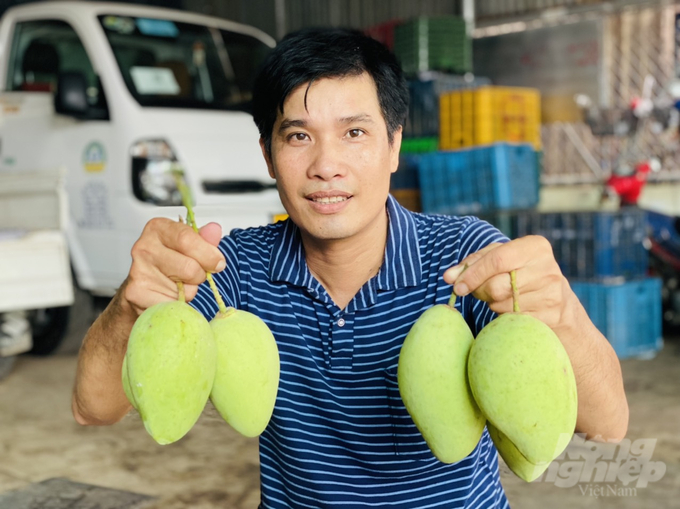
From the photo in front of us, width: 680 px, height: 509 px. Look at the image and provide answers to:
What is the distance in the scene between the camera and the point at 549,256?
110cm

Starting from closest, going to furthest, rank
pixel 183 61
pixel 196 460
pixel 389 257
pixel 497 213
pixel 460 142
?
pixel 389 257 < pixel 196 460 < pixel 183 61 < pixel 497 213 < pixel 460 142

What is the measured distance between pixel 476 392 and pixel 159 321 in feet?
1.32

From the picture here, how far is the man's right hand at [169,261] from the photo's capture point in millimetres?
1082

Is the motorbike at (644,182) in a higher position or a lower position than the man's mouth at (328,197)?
lower

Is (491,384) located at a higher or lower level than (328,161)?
lower

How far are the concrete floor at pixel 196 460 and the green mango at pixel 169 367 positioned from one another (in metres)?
1.69

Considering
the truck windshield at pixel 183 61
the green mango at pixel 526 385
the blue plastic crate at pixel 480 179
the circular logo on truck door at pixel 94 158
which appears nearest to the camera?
the green mango at pixel 526 385

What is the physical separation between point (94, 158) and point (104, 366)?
12.7 feet

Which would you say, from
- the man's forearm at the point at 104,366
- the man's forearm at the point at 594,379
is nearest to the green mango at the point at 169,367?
the man's forearm at the point at 104,366

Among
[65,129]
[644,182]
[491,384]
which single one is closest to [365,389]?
[491,384]

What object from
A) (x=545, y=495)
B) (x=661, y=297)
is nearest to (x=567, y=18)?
(x=661, y=297)

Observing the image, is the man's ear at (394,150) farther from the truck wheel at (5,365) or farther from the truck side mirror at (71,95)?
the truck wheel at (5,365)

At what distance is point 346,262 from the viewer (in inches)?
60.6

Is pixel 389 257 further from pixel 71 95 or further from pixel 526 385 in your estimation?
pixel 71 95
